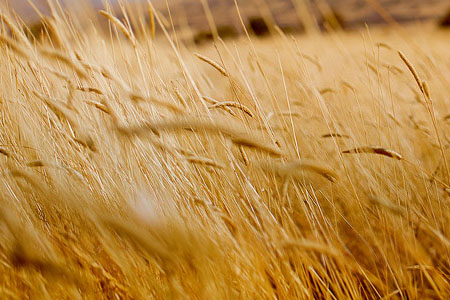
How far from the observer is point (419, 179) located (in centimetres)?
92

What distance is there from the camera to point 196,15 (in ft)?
94.7

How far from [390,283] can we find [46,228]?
667 mm

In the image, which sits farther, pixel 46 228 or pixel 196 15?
pixel 196 15

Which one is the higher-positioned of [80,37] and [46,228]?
[80,37]

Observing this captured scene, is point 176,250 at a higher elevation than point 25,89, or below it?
below

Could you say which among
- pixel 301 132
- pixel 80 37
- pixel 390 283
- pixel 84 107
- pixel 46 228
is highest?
pixel 80 37

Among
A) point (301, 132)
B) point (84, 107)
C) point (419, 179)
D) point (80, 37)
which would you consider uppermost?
point (80, 37)

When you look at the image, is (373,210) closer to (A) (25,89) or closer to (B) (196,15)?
(A) (25,89)

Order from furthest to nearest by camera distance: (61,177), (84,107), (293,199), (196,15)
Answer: (196,15) → (293,199) → (84,107) → (61,177)

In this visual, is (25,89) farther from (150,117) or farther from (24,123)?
(150,117)

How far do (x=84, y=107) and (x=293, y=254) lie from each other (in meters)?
0.54

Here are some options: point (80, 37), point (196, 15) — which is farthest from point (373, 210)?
point (196, 15)

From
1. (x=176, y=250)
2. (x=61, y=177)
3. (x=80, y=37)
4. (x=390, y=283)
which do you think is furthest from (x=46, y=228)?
(x=390, y=283)

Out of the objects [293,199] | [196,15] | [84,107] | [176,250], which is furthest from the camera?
[196,15]
